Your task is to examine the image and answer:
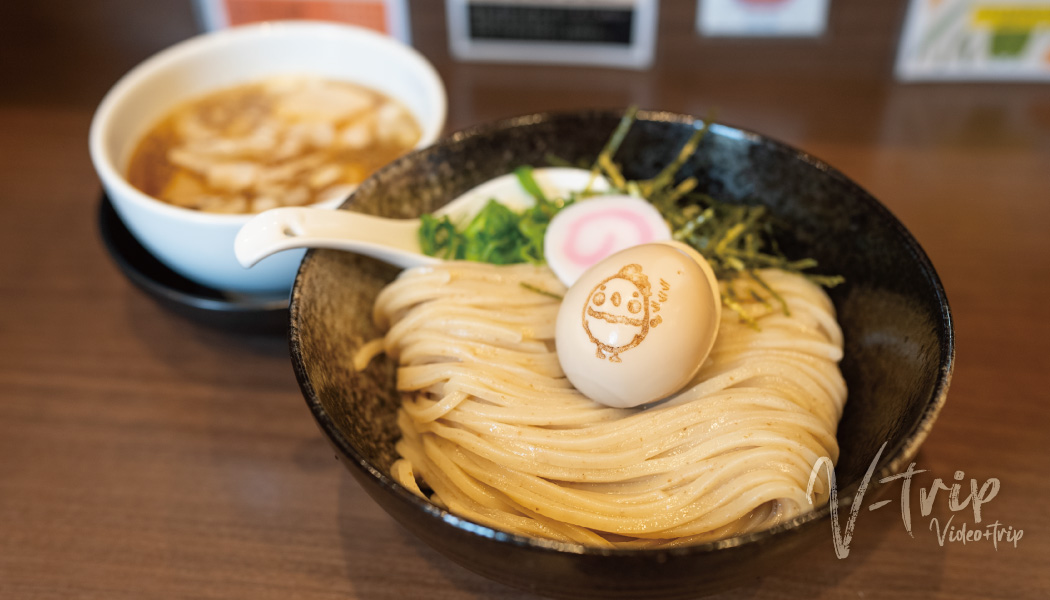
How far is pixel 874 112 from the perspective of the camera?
244 centimetres

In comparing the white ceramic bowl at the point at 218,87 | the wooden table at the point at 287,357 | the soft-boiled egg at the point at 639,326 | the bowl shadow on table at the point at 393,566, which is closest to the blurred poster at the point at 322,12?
the wooden table at the point at 287,357

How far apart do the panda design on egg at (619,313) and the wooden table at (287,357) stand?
1.57ft

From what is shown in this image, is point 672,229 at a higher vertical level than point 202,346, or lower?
higher

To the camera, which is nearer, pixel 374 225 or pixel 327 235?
pixel 327 235

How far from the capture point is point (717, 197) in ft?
5.80

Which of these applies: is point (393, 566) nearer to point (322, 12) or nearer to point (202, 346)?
point (202, 346)

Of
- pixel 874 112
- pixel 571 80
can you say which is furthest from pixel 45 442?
pixel 874 112

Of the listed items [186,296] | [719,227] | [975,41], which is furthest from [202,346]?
[975,41]

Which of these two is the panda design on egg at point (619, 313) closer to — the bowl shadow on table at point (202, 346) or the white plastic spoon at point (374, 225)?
the white plastic spoon at point (374, 225)

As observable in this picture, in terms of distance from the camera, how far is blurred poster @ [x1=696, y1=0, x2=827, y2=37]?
96.7 inches

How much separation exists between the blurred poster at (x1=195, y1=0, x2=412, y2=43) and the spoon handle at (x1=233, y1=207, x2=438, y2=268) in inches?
50.3

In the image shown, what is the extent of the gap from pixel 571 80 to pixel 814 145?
2.69 ft

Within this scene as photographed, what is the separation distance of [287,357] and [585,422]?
2.59 ft

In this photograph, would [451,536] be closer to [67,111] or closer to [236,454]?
[236,454]
